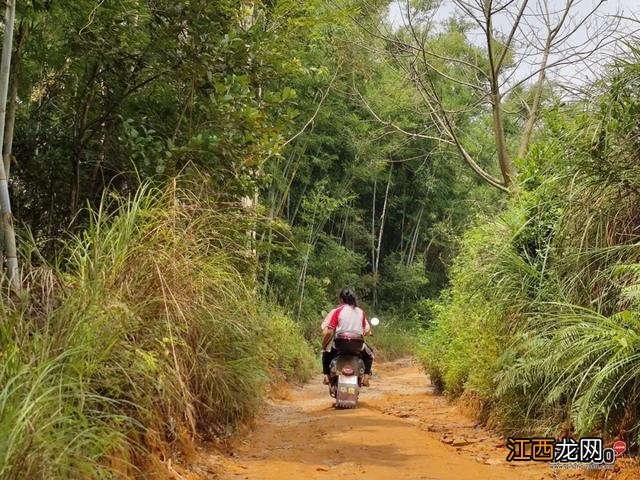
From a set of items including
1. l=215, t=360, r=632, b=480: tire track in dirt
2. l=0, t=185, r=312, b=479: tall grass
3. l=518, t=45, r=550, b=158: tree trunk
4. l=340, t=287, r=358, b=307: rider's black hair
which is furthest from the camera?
l=518, t=45, r=550, b=158: tree trunk

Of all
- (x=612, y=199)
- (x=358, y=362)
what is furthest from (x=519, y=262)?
(x=358, y=362)

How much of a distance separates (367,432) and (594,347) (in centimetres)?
224

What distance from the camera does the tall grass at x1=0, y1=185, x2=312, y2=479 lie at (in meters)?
2.66

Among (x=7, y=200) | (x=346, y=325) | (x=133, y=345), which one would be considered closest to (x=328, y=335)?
(x=346, y=325)

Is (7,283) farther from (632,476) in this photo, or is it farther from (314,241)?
(314,241)

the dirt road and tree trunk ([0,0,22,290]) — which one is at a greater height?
tree trunk ([0,0,22,290])

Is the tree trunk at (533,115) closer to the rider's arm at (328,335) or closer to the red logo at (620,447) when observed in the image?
the rider's arm at (328,335)

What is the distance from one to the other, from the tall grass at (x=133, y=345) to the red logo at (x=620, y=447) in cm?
242

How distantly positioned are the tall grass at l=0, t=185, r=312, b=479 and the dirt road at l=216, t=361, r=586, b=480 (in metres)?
0.44

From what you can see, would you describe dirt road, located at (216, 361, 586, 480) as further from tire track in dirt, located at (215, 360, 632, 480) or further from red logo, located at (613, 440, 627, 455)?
red logo, located at (613, 440, 627, 455)

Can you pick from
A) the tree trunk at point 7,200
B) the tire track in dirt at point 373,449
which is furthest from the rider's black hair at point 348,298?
the tree trunk at point 7,200

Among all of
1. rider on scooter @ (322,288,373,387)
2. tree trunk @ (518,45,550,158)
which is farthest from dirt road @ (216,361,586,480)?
tree trunk @ (518,45,550,158)

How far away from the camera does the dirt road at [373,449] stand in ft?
13.8

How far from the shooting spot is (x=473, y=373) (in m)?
6.20
